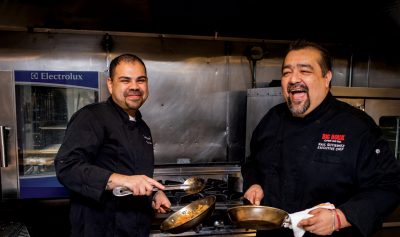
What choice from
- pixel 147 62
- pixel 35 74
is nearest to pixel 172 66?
pixel 147 62

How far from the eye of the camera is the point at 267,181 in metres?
1.50

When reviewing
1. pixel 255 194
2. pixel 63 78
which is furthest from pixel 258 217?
pixel 63 78

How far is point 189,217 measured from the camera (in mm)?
1604

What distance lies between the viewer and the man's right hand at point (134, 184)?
4.27 feet

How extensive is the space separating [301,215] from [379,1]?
1851 mm

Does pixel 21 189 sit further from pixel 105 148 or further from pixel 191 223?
pixel 191 223

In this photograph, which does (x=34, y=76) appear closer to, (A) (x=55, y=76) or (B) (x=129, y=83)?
(A) (x=55, y=76)

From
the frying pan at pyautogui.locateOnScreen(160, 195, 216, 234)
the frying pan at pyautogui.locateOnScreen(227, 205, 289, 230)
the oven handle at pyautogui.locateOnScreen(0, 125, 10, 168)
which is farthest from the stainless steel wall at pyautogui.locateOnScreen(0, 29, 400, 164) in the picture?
the frying pan at pyautogui.locateOnScreen(227, 205, 289, 230)

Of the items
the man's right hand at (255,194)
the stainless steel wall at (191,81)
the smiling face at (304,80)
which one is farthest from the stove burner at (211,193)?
the smiling face at (304,80)

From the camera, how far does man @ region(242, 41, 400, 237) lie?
123 cm

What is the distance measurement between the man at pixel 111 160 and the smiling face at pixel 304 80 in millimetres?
713

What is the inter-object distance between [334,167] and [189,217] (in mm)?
740

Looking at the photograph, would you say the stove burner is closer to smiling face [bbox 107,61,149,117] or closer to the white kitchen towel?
smiling face [bbox 107,61,149,117]

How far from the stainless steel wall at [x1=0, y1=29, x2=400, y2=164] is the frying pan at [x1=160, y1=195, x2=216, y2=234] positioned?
1.19 metres
